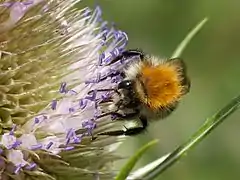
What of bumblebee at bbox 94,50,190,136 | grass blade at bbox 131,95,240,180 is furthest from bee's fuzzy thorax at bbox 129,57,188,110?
grass blade at bbox 131,95,240,180

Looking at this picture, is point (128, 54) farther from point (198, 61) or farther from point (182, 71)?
point (198, 61)

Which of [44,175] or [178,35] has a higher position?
[178,35]

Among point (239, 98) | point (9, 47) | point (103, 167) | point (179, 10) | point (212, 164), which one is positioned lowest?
point (212, 164)

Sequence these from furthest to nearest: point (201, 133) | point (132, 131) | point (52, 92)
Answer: point (132, 131)
point (52, 92)
point (201, 133)

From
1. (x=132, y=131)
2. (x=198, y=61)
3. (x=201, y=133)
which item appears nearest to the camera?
(x=201, y=133)

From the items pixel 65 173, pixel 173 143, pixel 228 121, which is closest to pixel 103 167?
pixel 65 173

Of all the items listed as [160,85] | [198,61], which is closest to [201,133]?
[160,85]

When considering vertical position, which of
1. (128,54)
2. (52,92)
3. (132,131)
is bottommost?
(132,131)

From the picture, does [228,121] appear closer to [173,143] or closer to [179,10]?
[173,143]

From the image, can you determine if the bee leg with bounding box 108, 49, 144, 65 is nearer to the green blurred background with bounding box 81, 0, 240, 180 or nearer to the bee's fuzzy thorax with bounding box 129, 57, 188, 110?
the bee's fuzzy thorax with bounding box 129, 57, 188, 110
